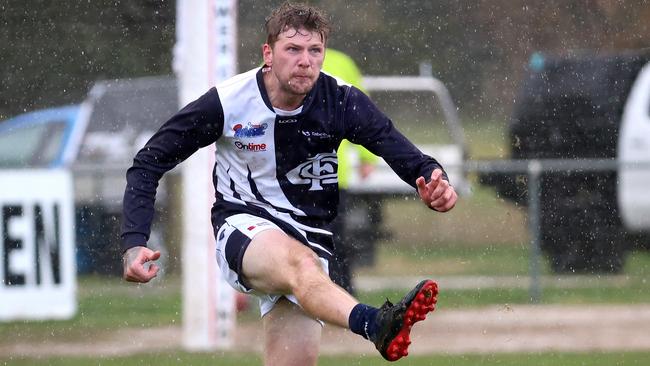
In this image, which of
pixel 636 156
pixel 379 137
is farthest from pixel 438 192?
pixel 636 156

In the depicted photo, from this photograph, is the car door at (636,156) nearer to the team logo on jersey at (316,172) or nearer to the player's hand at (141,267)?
the team logo on jersey at (316,172)

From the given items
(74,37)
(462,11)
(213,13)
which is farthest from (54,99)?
(462,11)

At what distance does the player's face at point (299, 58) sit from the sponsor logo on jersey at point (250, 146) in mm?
251

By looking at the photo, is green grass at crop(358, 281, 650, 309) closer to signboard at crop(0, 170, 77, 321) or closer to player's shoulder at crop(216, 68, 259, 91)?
signboard at crop(0, 170, 77, 321)

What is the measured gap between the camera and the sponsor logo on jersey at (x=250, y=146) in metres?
4.79

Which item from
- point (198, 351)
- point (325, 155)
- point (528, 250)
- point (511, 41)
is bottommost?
point (198, 351)

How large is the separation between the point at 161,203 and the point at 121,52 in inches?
56.3

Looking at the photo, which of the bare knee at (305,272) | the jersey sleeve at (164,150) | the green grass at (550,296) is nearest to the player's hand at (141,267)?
the jersey sleeve at (164,150)

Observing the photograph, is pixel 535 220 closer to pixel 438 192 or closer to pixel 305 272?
pixel 438 192

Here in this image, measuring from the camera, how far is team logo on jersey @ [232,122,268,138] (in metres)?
4.77

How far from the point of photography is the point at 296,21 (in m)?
4.64

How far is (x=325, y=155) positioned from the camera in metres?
4.85

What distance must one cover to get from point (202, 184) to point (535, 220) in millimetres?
1777

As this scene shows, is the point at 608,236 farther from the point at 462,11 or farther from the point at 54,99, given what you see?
the point at 54,99
